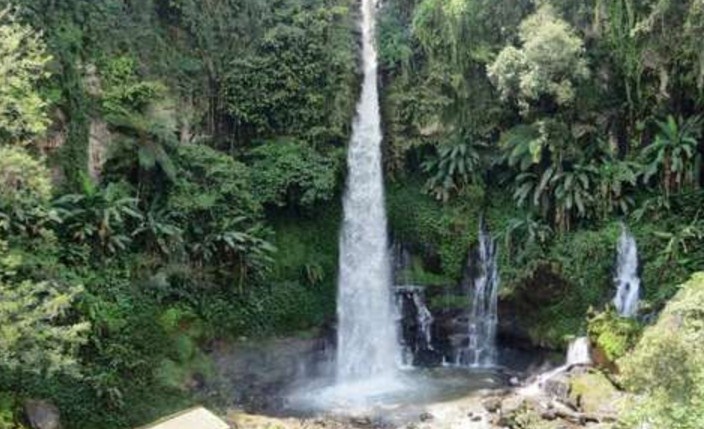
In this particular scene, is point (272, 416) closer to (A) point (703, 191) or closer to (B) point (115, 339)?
(B) point (115, 339)

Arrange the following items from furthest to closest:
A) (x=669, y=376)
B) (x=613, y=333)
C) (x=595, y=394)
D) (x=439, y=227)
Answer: (x=439, y=227)
(x=613, y=333)
(x=595, y=394)
(x=669, y=376)

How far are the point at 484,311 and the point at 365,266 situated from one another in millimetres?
3451

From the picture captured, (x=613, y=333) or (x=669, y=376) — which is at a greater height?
(x=669, y=376)

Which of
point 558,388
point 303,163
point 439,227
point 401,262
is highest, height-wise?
point 303,163

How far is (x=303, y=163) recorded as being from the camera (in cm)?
2061

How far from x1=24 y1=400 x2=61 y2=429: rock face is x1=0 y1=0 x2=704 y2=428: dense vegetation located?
0.22 meters

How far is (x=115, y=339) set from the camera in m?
16.4

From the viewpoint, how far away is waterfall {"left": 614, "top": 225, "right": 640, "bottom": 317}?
18.8m

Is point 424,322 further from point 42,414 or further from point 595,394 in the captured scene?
point 42,414

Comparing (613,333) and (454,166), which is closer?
(613,333)

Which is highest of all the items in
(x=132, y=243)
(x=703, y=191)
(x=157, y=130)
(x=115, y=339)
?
(x=157, y=130)

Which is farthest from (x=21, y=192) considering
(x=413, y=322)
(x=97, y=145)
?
(x=413, y=322)

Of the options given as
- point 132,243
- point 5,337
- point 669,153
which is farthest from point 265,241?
point 669,153

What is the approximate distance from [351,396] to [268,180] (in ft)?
19.4
